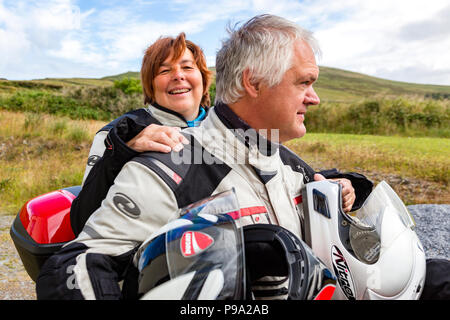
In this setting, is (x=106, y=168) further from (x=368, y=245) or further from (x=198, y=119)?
(x=198, y=119)

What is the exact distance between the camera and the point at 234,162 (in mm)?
1734

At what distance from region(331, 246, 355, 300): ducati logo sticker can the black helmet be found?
0.58 ft

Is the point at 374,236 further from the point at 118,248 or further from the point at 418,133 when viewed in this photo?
the point at 418,133

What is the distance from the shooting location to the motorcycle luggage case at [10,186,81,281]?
6.79 feet

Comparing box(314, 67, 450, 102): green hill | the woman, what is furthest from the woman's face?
box(314, 67, 450, 102): green hill

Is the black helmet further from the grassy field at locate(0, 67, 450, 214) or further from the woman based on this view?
the grassy field at locate(0, 67, 450, 214)

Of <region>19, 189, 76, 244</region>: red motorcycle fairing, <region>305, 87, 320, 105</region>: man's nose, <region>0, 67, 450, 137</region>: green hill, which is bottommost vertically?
<region>19, 189, 76, 244</region>: red motorcycle fairing

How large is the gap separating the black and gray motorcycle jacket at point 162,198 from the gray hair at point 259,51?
0.43ft

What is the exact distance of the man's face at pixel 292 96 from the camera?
5.81 feet

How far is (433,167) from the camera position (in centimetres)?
814

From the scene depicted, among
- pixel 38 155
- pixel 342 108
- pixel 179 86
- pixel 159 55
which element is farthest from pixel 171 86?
pixel 342 108

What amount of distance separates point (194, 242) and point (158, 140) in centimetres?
61

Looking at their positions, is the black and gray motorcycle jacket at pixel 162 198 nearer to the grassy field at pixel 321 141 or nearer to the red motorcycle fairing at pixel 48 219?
the red motorcycle fairing at pixel 48 219
